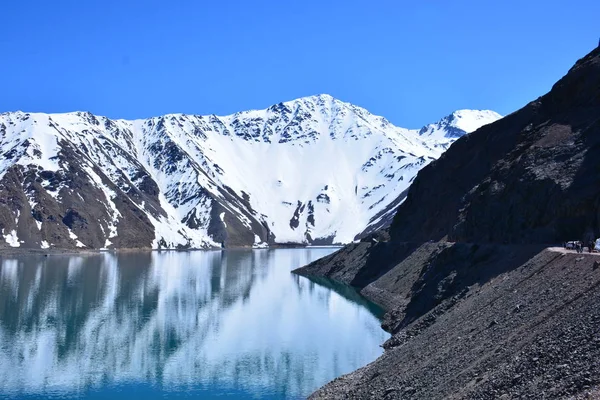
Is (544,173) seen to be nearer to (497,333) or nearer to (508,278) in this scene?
(508,278)

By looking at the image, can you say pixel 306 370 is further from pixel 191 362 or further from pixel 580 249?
pixel 580 249

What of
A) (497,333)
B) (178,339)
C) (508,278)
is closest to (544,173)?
(508,278)

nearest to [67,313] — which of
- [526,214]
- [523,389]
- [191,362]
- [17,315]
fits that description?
[17,315]

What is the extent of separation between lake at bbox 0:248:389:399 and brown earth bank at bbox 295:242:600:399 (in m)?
6.38

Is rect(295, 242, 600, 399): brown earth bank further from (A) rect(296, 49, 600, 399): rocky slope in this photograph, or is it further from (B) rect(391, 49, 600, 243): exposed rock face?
(B) rect(391, 49, 600, 243): exposed rock face

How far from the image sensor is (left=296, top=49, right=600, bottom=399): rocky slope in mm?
23297

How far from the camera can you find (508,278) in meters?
40.6

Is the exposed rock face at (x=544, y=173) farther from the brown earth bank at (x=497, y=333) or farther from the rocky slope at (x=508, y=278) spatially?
the brown earth bank at (x=497, y=333)

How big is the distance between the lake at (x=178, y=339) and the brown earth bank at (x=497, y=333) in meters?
6.38

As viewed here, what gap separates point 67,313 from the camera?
7431 centimetres

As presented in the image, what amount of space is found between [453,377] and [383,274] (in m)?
69.1

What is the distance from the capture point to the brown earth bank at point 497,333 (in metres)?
21.7

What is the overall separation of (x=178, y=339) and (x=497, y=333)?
1403 inches

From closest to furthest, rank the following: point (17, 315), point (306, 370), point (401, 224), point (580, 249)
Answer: point (580, 249) → point (306, 370) → point (17, 315) → point (401, 224)
